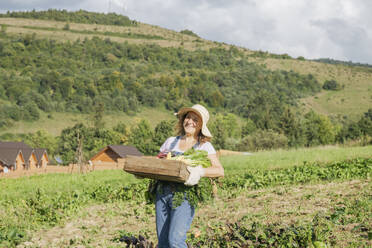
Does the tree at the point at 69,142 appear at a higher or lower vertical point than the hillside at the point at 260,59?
lower

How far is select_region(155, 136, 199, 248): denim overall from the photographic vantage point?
4.07m

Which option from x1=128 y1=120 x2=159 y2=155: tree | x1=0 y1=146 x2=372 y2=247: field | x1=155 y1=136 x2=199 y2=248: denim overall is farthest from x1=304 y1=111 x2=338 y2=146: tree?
x1=155 y1=136 x2=199 y2=248: denim overall

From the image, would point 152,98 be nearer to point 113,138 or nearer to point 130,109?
point 130,109

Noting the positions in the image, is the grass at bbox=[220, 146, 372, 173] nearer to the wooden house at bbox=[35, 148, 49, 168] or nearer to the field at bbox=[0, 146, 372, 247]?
the field at bbox=[0, 146, 372, 247]

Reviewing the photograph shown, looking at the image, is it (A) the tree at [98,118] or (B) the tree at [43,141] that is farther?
(A) the tree at [98,118]

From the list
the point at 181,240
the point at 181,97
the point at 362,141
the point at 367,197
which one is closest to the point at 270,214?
the point at 367,197

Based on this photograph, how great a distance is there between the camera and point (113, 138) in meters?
61.6

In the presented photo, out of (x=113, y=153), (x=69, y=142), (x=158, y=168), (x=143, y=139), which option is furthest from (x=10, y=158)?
(x=158, y=168)

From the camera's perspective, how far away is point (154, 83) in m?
97.3

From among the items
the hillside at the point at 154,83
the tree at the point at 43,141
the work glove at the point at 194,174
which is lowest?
the tree at the point at 43,141

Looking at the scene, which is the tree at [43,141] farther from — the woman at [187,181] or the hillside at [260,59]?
the woman at [187,181]

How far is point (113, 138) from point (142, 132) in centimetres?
467

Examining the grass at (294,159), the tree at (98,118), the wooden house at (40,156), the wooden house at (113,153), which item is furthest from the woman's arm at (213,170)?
the tree at (98,118)

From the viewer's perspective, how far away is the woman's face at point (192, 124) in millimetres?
4570
